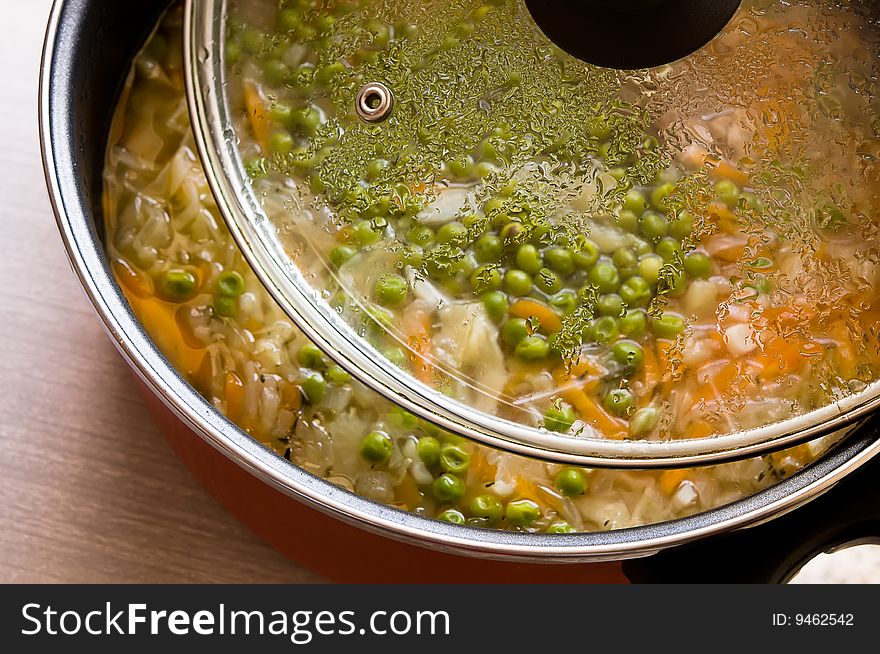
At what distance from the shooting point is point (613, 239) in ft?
3.87

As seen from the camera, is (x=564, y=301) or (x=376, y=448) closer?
(x=564, y=301)

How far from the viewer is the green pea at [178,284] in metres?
1.51

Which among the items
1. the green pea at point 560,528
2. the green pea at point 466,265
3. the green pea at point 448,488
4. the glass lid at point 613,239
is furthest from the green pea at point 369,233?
the green pea at point 560,528

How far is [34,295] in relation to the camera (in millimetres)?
1740

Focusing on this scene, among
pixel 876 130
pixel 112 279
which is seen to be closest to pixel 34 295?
pixel 112 279

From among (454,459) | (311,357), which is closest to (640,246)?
(454,459)

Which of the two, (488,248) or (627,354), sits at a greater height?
(488,248)

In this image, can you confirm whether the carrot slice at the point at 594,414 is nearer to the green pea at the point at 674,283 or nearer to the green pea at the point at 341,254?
the green pea at the point at 674,283

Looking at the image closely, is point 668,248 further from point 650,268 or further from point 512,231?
point 512,231

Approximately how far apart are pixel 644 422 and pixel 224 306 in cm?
73

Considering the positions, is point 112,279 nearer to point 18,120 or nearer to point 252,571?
point 252,571

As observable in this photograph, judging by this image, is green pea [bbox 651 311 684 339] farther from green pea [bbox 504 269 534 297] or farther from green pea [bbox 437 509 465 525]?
green pea [bbox 437 509 465 525]

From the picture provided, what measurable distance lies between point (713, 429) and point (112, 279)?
840 millimetres

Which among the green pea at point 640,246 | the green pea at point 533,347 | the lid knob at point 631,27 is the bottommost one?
the green pea at point 533,347
